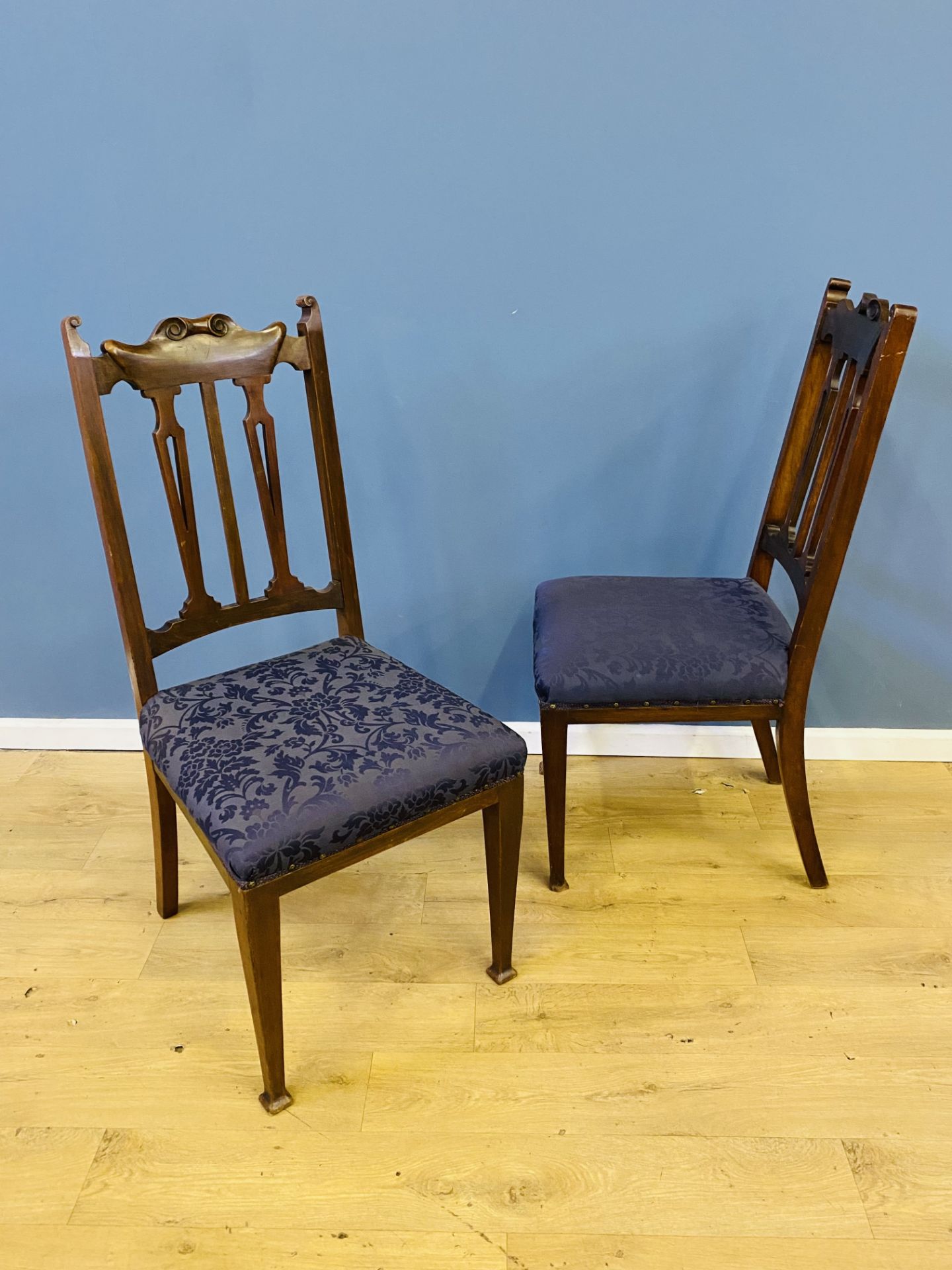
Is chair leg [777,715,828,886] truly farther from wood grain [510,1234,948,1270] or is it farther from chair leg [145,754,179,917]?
chair leg [145,754,179,917]

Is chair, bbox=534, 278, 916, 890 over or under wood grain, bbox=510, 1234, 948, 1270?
over

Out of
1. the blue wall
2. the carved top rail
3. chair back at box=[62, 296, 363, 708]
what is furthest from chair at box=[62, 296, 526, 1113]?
the carved top rail

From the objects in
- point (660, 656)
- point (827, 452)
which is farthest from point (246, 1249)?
point (827, 452)

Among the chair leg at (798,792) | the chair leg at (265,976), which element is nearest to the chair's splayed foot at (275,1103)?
the chair leg at (265,976)

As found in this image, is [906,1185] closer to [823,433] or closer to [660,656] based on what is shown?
[660,656]

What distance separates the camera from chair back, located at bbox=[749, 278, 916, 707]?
1.40 meters

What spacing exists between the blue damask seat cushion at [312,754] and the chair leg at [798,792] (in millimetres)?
532

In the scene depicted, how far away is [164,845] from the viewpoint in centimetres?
158

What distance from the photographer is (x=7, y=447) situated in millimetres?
1902

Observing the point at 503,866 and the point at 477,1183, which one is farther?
the point at 503,866

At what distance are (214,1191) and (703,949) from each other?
2.76ft

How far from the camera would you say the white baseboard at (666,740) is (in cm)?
210

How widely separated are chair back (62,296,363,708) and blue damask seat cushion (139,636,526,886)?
11 cm

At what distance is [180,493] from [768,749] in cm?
129
